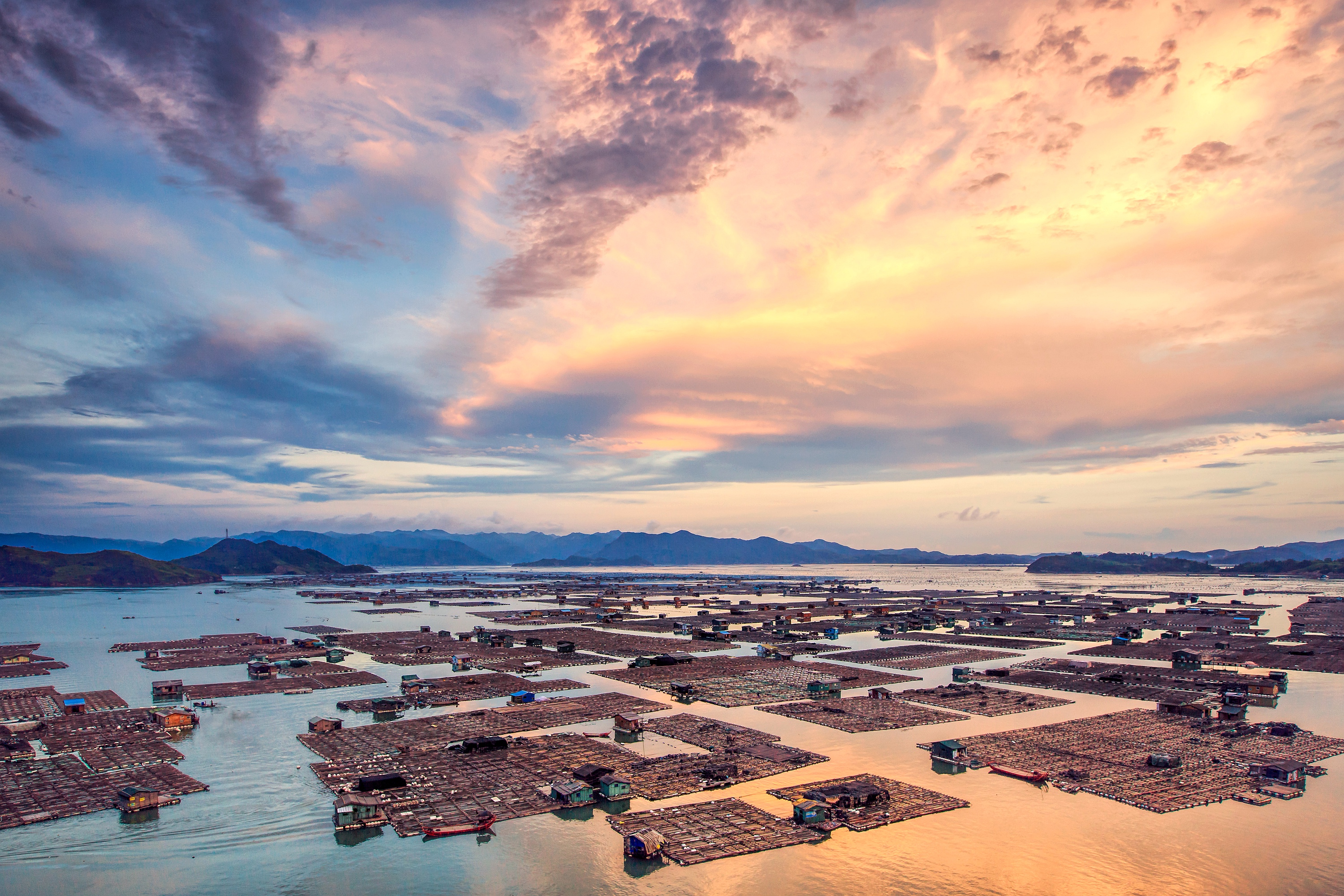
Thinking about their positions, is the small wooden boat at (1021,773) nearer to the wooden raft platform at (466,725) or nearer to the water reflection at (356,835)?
the wooden raft platform at (466,725)

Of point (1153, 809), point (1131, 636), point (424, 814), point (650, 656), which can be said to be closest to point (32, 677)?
point (650, 656)

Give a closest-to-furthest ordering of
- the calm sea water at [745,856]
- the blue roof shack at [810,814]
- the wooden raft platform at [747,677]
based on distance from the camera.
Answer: the calm sea water at [745,856] < the blue roof shack at [810,814] < the wooden raft platform at [747,677]

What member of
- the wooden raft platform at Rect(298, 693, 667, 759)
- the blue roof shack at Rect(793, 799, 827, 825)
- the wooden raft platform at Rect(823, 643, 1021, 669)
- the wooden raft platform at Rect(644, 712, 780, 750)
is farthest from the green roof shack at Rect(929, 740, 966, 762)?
the wooden raft platform at Rect(823, 643, 1021, 669)

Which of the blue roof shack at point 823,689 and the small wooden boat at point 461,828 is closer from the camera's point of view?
the small wooden boat at point 461,828

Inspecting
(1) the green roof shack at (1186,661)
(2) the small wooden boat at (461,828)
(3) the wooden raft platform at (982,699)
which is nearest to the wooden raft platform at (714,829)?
(2) the small wooden boat at (461,828)

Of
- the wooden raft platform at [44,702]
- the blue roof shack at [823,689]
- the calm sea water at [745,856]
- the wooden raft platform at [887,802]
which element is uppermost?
the blue roof shack at [823,689]
